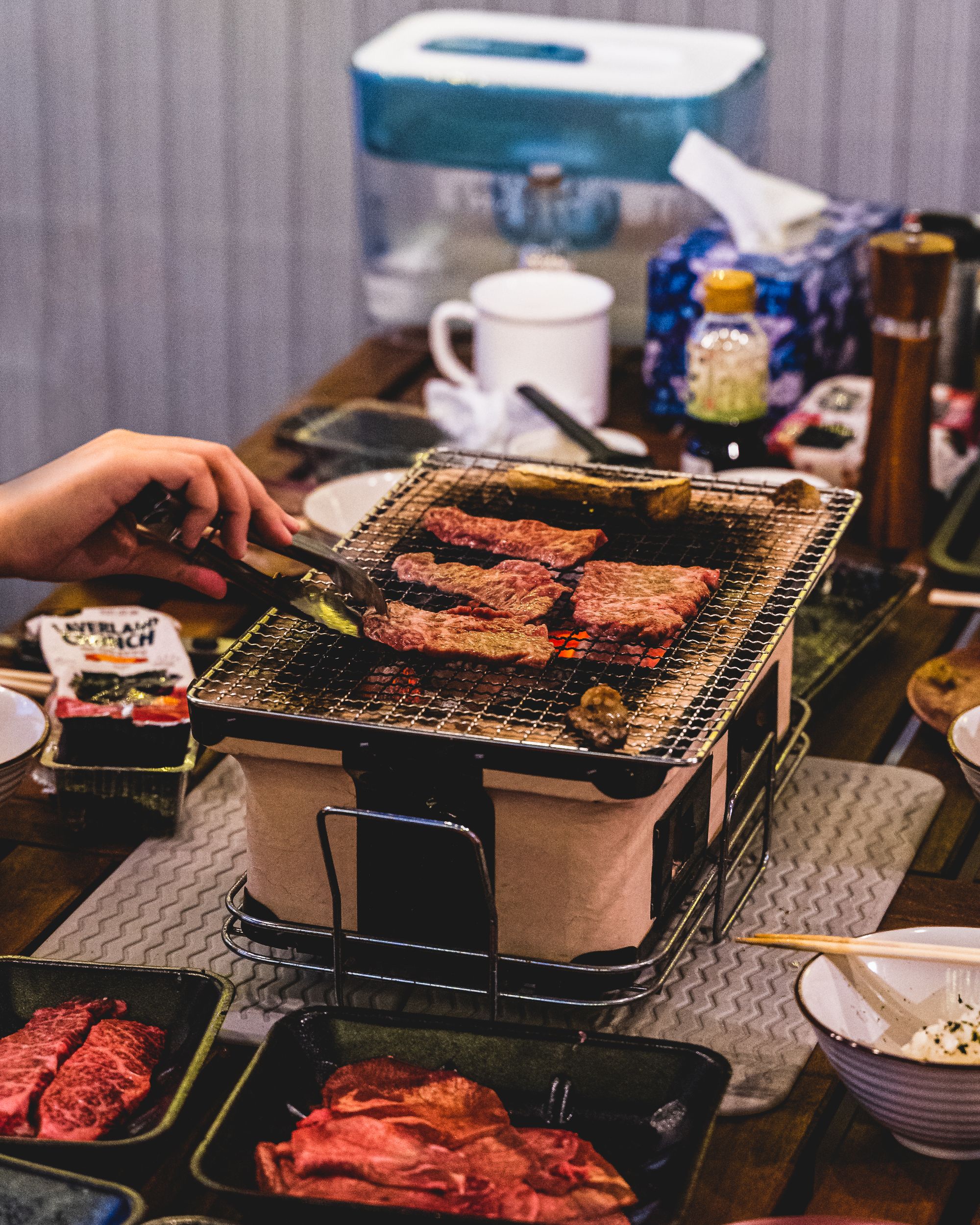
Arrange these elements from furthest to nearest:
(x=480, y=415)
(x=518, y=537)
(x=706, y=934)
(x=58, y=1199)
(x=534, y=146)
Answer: (x=534, y=146), (x=480, y=415), (x=518, y=537), (x=706, y=934), (x=58, y=1199)

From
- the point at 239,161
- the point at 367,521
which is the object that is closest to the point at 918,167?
the point at 239,161

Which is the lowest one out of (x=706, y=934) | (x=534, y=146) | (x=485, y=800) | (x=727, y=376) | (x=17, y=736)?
(x=706, y=934)

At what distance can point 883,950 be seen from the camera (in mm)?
1284

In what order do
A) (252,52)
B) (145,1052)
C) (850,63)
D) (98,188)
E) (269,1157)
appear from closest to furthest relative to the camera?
(269,1157) < (145,1052) < (850,63) < (252,52) < (98,188)

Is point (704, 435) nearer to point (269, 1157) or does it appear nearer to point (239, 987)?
point (239, 987)

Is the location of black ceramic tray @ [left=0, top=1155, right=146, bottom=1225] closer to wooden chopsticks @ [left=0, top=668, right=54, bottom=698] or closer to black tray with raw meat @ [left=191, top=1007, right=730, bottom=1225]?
black tray with raw meat @ [left=191, top=1007, right=730, bottom=1225]

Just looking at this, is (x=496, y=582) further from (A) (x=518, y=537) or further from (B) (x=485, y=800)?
(B) (x=485, y=800)

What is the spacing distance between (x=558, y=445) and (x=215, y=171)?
2873mm

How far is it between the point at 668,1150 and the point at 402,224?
235 centimetres

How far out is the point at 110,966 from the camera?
1.36 meters

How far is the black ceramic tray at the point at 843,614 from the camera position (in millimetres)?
2002

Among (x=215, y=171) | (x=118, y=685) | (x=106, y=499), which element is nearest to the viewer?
(x=106, y=499)

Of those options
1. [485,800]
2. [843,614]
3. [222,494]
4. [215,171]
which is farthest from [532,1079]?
[215,171]

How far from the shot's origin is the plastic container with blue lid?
9.79 feet
